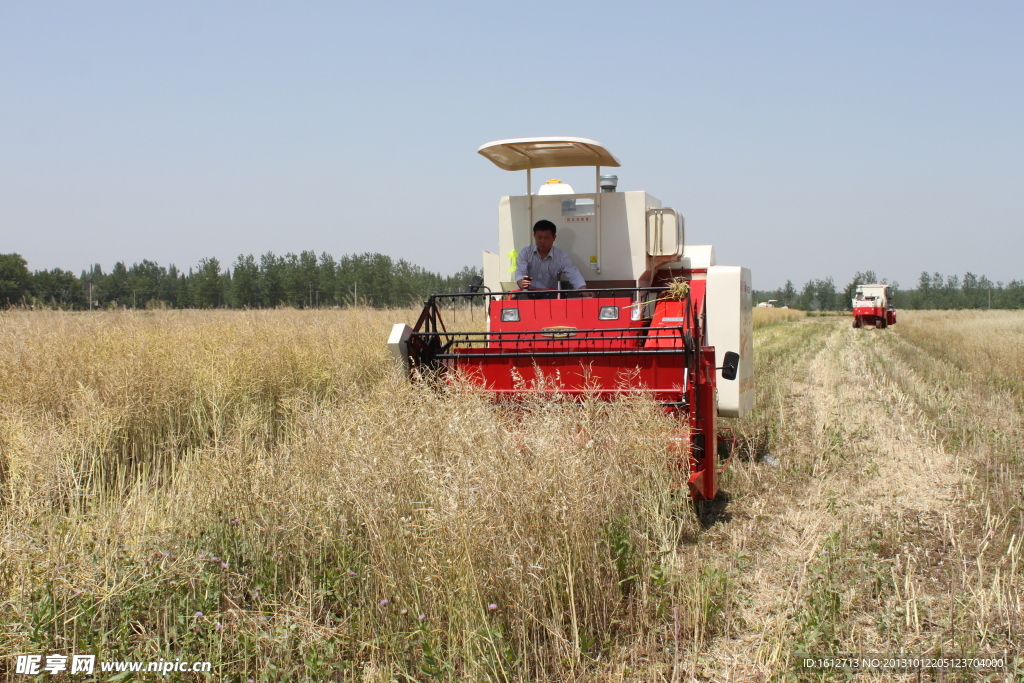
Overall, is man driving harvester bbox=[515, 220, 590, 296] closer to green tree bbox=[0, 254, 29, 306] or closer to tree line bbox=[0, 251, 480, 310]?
tree line bbox=[0, 251, 480, 310]

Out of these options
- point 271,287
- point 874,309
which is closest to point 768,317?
point 874,309

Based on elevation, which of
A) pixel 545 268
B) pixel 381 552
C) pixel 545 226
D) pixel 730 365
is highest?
pixel 545 226

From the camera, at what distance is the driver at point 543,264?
765 centimetres

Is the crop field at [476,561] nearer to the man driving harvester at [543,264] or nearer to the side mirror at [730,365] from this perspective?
the side mirror at [730,365]

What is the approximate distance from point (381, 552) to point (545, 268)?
15.6 ft

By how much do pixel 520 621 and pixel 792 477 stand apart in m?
3.93

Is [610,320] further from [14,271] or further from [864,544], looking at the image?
[14,271]

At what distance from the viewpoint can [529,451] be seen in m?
3.55

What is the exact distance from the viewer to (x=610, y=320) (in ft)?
21.9

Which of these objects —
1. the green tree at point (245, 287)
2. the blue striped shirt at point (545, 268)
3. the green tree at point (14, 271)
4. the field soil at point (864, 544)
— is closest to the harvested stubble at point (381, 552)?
the field soil at point (864, 544)

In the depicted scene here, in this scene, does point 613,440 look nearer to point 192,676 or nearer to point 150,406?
point 192,676

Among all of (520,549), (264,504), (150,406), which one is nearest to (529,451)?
(520,549)
